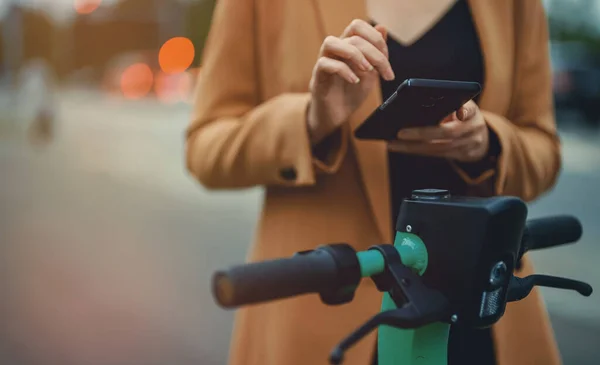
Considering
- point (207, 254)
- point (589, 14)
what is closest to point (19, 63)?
point (207, 254)

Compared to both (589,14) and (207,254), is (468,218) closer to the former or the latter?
(589,14)

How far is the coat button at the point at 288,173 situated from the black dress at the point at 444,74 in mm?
148

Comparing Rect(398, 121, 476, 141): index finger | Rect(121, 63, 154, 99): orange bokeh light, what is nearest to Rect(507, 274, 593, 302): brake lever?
Rect(398, 121, 476, 141): index finger

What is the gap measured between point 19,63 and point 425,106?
29293mm

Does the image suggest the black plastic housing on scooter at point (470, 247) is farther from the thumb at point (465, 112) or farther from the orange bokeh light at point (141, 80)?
the orange bokeh light at point (141, 80)

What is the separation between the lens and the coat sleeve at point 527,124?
121 centimetres

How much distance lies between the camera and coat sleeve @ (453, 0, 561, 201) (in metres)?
1.21

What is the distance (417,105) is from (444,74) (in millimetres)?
235

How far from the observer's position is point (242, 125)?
1.29 meters

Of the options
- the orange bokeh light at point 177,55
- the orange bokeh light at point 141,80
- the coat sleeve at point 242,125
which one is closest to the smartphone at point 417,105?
the coat sleeve at point 242,125

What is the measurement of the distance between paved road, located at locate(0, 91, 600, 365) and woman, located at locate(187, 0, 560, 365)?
5.31 ft

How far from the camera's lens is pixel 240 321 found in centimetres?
139

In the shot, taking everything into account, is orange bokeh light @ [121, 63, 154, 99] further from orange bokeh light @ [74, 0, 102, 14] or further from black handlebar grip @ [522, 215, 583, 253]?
black handlebar grip @ [522, 215, 583, 253]

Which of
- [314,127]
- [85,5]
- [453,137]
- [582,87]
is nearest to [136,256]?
[85,5]
